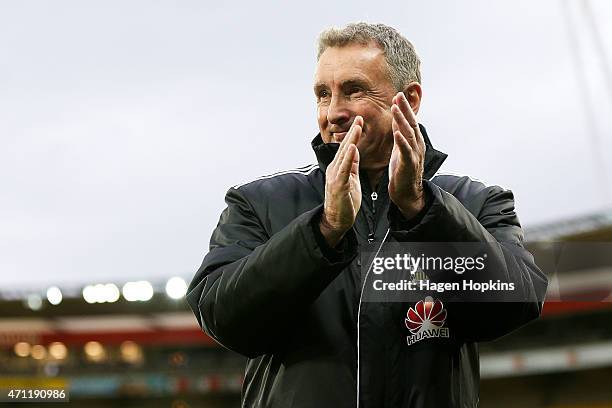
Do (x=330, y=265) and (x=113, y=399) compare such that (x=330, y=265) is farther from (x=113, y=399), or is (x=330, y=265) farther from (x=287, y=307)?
(x=113, y=399)

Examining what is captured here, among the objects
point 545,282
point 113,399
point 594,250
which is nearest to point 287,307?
point 545,282

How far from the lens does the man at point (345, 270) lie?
123cm

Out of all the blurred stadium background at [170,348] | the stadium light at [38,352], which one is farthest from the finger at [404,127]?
the stadium light at [38,352]

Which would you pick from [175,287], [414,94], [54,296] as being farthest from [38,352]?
[414,94]

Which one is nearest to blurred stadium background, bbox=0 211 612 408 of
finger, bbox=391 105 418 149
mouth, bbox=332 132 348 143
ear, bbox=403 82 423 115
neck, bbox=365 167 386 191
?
ear, bbox=403 82 423 115

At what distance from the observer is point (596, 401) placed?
52.1ft

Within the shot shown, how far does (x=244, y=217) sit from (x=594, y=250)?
56.3 ft

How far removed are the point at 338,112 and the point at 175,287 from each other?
18.4m

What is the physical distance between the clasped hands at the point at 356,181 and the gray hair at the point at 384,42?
259 mm

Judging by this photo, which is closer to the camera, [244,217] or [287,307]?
[287,307]

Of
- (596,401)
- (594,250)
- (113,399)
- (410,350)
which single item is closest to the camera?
(410,350)

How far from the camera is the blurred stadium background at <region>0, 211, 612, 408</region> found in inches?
639

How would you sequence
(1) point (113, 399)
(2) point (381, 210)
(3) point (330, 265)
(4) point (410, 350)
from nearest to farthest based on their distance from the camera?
1. (3) point (330, 265)
2. (4) point (410, 350)
3. (2) point (381, 210)
4. (1) point (113, 399)

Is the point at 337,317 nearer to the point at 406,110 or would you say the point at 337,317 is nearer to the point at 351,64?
the point at 406,110
